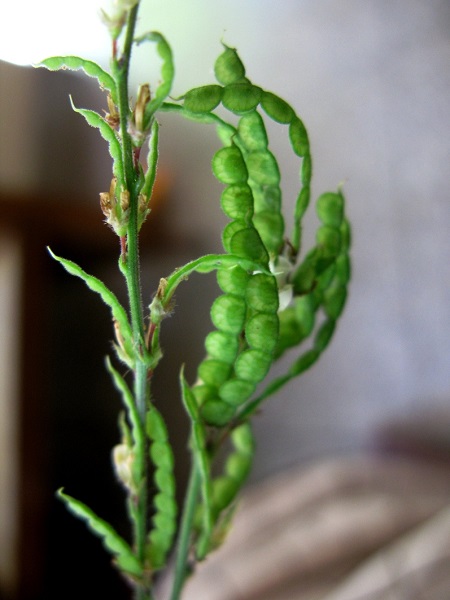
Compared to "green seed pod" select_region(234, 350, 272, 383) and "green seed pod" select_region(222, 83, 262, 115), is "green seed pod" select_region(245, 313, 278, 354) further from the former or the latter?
"green seed pod" select_region(222, 83, 262, 115)

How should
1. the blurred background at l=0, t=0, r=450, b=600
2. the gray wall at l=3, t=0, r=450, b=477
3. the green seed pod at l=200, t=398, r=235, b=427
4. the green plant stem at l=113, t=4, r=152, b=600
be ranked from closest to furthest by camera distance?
the green plant stem at l=113, t=4, r=152, b=600, the green seed pod at l=200, t=398, r=235, b=427, the blurred background at l=0, t=0, r=450, b=600, the gray wall at l=3, t=0, r=450, b=477

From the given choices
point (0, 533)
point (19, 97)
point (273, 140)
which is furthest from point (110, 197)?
point (0, 533)

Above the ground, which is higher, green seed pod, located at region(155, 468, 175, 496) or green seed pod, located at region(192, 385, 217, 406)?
green seed pod, located at region(192, 385, 217, 406)

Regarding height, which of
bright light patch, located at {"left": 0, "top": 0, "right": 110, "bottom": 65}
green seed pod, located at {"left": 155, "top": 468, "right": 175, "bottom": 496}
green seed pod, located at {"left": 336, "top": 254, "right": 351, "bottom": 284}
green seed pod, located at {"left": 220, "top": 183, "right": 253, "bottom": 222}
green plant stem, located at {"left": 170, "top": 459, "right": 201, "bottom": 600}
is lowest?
green plant stem, located at {"left": 170, "top": 459, "right": 201, "bottom": 600}

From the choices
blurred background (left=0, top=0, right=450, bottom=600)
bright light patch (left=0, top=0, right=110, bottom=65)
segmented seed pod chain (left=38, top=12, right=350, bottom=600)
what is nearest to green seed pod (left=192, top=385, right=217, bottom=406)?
segmented seed pod chain (left=38, top=12, right=350, bottom=600)

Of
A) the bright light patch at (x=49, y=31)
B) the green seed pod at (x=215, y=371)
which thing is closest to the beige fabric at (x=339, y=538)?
the green seed pod at (x=215, y=371)

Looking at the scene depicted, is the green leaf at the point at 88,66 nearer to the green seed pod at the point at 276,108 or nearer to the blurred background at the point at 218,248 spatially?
the green seed pod at the point at 276,108
